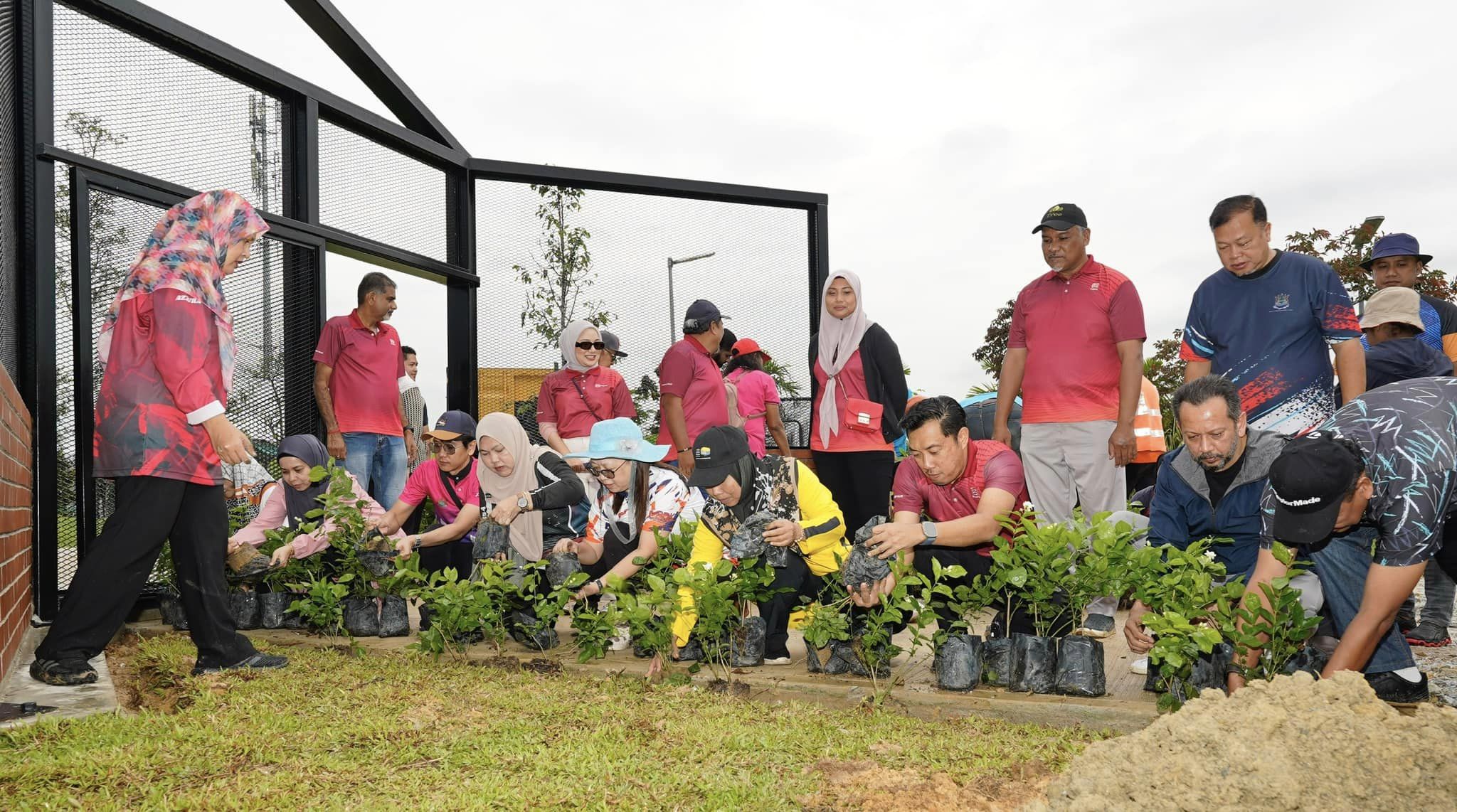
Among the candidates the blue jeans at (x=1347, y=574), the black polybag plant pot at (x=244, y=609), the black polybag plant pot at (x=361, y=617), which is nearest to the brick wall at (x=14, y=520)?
the black polybag plant pot at (x=244, y=609)

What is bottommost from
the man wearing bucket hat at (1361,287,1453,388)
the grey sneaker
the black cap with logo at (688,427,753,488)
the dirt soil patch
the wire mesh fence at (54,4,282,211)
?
the dirt soil patch

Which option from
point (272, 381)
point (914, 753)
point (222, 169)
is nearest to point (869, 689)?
point (914, 753)

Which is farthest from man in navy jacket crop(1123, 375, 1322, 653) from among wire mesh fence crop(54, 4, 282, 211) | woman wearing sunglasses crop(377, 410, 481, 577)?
wire mesh fence crop(54, 4, 282, 211)

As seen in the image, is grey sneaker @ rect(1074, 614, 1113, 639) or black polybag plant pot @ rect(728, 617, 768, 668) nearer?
black polybag plant pot @ rect(728, 617, 768, 668)

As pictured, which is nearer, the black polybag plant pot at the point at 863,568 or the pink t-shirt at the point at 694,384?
the black polybag plant pot at the point at 863,568

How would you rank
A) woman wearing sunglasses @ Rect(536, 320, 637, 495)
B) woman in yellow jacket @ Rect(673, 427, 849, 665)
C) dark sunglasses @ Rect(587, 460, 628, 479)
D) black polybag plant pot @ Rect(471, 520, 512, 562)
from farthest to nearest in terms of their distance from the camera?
woman wearing sunglasses @ Rect(536, 320, 637, 495)
black polybag plant pot @ Rect(471, 520, 512, 562)
dark sunglasses @ Rect(587, 460, 628, 479)
woman in yellow jacket @ Rect(673, 427, 849, 665)

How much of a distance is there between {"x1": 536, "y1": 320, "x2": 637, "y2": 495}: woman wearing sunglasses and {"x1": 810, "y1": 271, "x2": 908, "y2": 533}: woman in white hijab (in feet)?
5.27

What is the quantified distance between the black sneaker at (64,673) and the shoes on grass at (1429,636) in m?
5.36

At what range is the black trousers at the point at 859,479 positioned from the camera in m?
5.49

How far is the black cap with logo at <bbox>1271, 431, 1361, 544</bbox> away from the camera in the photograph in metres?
2.92

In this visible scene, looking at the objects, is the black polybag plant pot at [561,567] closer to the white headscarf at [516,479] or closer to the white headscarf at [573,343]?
the white headscarf at [516,479]

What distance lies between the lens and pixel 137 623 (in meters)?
5.80

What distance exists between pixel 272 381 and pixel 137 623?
150 centimetres

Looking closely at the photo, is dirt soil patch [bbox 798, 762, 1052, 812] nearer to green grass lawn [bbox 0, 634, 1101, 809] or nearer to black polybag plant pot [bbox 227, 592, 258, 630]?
green grass lawn [bbox 0, 634, 1101, 809]
